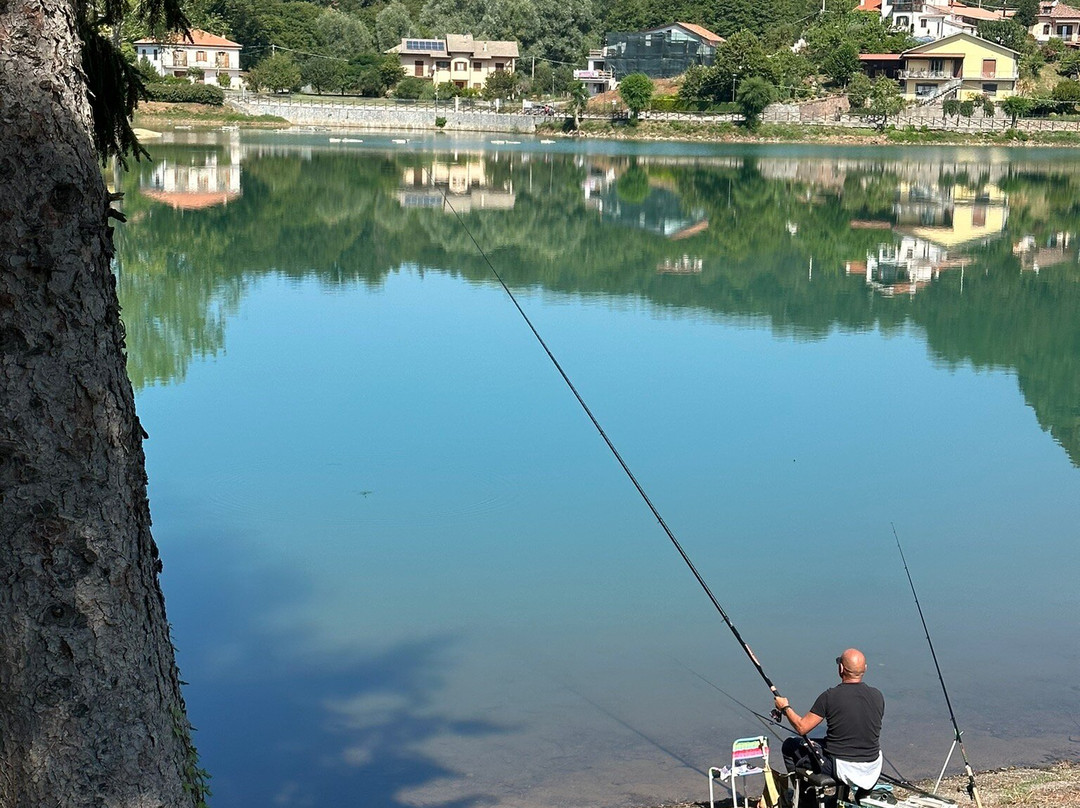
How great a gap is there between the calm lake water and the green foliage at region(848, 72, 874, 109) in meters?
49.0

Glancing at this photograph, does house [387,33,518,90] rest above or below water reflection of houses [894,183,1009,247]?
above

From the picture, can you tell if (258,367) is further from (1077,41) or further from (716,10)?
(1077,41)

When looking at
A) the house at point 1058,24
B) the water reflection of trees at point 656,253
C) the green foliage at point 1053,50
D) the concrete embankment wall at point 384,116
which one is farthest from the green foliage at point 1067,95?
the water reflection of trees at point 656,253

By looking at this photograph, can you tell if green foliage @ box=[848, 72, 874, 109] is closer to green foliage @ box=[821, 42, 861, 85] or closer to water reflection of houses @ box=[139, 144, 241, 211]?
green foliage @ box=[821, 42, 861, 85]

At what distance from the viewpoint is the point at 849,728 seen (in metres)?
4.77

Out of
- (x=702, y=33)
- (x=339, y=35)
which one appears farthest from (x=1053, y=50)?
(x=339, y=35)

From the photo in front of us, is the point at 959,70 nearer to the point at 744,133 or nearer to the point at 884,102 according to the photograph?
the point at 884,102

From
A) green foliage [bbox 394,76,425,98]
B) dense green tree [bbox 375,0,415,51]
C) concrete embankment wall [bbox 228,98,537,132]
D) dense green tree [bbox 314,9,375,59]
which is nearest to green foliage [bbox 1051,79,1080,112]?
concrete embankment wall [bbox 228,98,537,132]

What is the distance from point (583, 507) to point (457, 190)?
2546 cm

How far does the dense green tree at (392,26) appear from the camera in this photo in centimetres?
8219

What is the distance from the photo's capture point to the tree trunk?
2.90 metres

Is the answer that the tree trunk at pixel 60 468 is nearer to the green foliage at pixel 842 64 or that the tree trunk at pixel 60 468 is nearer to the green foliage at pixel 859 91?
the green foliage at pixel 859 91

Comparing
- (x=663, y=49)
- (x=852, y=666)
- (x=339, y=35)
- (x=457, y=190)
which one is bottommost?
(x=852, y=666)

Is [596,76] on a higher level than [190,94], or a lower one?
higher
